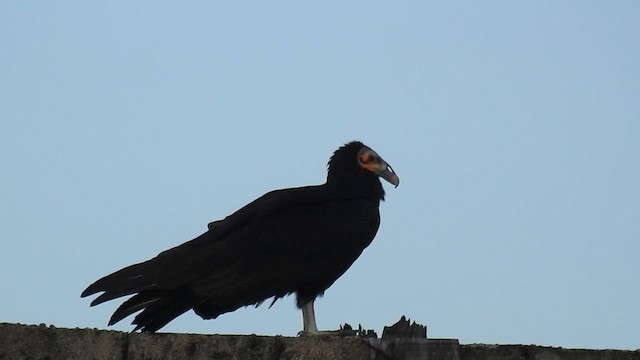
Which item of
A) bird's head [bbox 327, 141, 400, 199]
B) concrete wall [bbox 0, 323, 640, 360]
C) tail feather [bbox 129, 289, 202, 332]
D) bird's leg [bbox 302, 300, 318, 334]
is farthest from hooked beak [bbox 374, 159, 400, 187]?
concrete wall [bbox 0, 323, 640, 360]

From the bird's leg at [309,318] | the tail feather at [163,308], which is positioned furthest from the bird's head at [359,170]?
the tail feather at [163,308]

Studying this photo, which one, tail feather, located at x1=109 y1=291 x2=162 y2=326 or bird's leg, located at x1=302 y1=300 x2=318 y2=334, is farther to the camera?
bird's leg, located at x1=302 y1=300 x2=318 y2=334

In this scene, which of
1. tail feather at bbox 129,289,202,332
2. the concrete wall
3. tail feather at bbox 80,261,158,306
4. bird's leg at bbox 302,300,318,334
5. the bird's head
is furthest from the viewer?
the bird's head

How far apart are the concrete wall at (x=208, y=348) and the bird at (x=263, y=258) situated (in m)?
0.79

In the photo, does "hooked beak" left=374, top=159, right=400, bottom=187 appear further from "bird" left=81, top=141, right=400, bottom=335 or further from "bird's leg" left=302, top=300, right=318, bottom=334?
"bird's leg" left=302, top=300, right=318, bottom=334

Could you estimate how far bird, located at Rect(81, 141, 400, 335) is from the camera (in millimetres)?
4691

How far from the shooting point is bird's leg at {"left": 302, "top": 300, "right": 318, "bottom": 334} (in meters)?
5.54

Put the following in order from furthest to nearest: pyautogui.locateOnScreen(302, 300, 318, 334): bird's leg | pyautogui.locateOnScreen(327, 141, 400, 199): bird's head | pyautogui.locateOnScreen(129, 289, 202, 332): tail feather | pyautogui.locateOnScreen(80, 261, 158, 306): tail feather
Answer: pyautogui.locateOnScreen(327, 141, 400, 199): bird's head
pyautogui.locateOnScreen(302, 300, 318, 334): bird's leg
pyautogui.locateOnScreen(129, 289, 202, 332): tail feather
pyautogui.locateOnScreen(80, 261, 158, 306): tail feather

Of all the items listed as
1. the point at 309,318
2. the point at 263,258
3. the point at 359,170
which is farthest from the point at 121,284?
the point at 359,170

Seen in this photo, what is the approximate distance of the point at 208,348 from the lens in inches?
145

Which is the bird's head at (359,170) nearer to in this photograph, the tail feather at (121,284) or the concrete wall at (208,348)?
the tail feather at (121,284)

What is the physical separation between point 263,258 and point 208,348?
1.65 m

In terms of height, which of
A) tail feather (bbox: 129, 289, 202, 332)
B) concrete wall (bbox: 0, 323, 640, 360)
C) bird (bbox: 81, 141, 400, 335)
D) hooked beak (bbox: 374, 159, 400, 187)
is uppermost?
hooked beak (bbox: 374, 159, 400, 187)

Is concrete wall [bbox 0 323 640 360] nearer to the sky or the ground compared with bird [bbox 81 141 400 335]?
nearer to the ground
